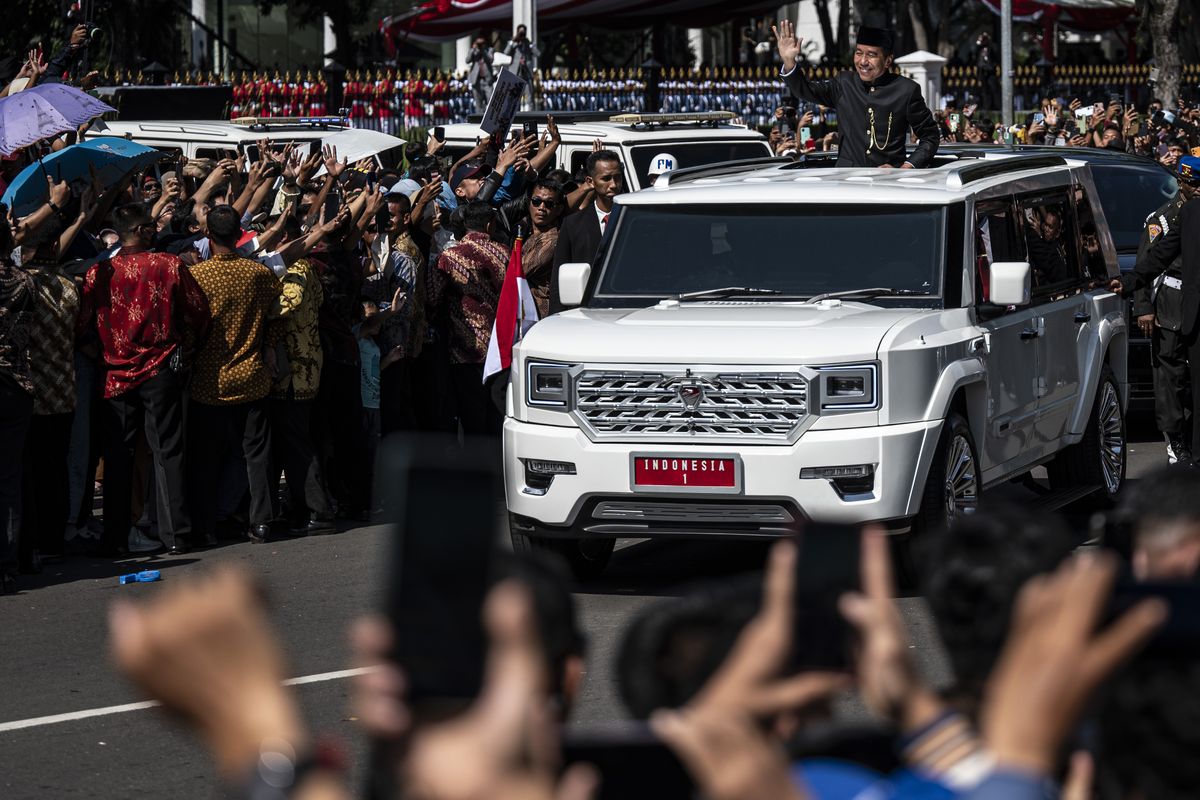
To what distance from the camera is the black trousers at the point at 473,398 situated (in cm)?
1250

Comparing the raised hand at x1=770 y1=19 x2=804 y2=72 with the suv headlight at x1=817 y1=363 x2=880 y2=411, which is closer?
the suv headlight at x1=817 y1=363 x2=880 y2=411

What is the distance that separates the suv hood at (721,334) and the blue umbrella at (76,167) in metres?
3.94

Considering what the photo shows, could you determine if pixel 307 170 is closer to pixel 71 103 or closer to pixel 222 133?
pixel 71 103

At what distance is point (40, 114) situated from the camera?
39.7ft

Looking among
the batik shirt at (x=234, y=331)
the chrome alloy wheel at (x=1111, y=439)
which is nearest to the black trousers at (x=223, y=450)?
the batik shirt at (x=234, y=331)

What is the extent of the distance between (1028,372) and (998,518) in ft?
25.2

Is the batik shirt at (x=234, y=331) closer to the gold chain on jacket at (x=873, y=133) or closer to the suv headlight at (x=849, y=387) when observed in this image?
the suv headlight at (x=849, y=387)

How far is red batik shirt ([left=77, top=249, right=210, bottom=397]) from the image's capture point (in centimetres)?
1045

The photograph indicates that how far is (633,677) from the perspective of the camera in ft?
8.43

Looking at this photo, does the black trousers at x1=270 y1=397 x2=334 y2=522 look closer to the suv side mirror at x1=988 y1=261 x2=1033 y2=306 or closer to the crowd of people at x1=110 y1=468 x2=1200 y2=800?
the suv side mirror at x1=988 y1=261 x2=1033 y2=306

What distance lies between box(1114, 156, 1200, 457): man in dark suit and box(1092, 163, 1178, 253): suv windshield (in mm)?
3141

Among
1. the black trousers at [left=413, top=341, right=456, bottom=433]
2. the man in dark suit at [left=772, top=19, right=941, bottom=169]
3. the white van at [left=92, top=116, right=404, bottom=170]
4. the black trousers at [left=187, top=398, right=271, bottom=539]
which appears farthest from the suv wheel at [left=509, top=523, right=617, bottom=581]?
the white van at [left=92, top=116, right=404, bottom=170]

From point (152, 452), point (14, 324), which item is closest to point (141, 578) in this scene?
point (152, 452)

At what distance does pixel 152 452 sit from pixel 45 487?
657mm
